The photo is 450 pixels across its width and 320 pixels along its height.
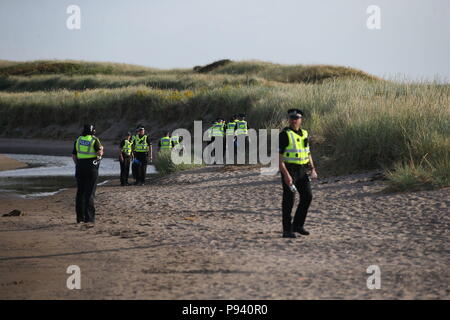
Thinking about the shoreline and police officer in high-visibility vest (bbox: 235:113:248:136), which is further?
the shoreline

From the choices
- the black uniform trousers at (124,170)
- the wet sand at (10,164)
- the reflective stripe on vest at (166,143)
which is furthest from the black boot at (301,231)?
the wet sand at (10,164)

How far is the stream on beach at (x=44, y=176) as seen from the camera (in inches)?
826

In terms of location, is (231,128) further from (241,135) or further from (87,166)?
(87,166)

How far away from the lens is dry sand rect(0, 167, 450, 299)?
8.04 metres

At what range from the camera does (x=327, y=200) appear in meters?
15.0

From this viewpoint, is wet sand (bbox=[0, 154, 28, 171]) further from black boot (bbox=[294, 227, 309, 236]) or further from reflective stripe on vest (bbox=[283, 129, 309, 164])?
reflective stripe on vest (bbox=[283, 129, 309, 164])

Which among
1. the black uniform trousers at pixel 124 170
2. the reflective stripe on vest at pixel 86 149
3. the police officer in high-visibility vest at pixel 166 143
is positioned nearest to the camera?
the reflective stripe on vest at pixel 86 149

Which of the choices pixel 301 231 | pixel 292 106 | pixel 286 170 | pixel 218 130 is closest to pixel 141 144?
pixel 218 130

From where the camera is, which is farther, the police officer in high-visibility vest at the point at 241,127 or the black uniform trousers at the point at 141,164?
the police officer in high-visibility vest at the point at 241,127

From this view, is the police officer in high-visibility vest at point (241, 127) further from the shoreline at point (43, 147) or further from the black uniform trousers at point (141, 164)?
the shoreline at point (43, 147)

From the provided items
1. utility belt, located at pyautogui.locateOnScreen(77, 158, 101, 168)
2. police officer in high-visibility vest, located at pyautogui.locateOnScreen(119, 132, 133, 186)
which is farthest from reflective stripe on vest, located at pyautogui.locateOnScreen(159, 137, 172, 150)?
utility belt, located at pyautogui.locateOnScreen(77, 158, 101, 168)

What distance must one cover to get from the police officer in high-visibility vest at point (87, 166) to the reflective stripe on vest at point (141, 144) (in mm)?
8062

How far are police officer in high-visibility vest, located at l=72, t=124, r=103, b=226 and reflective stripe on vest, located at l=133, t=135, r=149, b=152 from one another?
8062 mm
